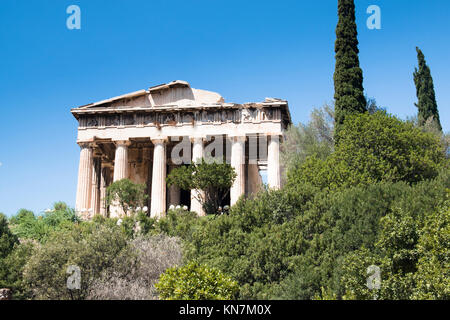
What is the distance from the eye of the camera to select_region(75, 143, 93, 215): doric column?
34781mm

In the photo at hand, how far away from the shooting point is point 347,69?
30000mm

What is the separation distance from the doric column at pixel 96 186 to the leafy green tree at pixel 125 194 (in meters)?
5.31

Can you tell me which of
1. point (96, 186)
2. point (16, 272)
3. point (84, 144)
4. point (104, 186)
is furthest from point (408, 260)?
point (104, 186)

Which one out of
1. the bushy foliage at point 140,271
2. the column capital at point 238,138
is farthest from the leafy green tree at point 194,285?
the column capital at point 238,138

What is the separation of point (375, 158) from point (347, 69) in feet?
24.3

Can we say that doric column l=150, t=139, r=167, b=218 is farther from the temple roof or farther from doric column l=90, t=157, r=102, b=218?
doric column l=90, t=157, r=102, b=218

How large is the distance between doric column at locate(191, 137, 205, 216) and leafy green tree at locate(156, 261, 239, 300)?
18002 millimetres

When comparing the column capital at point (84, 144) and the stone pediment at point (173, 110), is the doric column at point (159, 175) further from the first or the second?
the column capital at point (84, 144)

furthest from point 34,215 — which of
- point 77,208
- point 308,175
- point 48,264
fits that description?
point 308,175

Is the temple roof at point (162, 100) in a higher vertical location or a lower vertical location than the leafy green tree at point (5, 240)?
higher

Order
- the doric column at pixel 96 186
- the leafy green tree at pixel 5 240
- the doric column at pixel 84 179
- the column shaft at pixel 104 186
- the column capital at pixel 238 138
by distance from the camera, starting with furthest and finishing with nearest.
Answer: the doric column at pixel 96 186
the column shaft at pixel 104 186
the doric column at pixel 84 179
the column capital at pixel 238 138
the leafy green tree at pixel 5 240

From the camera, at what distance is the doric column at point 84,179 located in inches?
1369

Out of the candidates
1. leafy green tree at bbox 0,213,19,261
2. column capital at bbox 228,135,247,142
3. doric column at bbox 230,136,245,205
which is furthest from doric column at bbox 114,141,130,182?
leafy green tree at bbox 0,213,19,261
